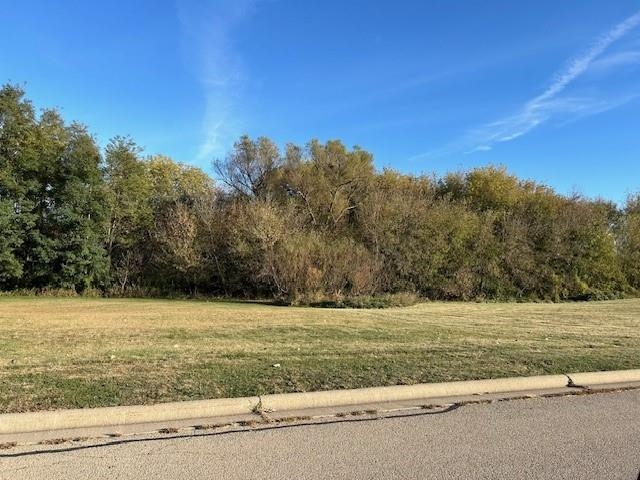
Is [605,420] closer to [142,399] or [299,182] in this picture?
[142,399]

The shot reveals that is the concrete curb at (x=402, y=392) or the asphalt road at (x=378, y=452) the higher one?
the concrete curb at (x=402, y=392)

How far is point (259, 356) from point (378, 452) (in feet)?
14.1

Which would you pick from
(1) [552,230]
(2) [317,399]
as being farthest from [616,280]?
(2) [317,399]

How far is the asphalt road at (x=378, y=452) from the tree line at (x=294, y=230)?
22.7m

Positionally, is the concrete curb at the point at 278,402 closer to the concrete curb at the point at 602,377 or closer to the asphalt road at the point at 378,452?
the concrete curb at the point at 602,377

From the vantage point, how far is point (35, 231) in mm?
35688

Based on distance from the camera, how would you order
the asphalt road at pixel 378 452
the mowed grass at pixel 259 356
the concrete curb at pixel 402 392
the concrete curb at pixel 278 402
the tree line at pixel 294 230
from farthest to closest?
the tree line at pixel 294 230
the mowed grass at pixel 259 356
the concrete curb at pixel 402 392
the concrete curb at pixel 278 402
the asphalt road at pixel 378 452

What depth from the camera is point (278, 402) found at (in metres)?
6.34

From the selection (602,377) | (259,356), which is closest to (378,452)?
(259,356)

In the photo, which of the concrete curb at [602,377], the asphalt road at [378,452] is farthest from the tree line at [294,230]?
the asphalt road at [378,452]

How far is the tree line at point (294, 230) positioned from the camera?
32.6m

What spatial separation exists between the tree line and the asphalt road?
2268 centimetres

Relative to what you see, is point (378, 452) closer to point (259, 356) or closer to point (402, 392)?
point (402, 392)

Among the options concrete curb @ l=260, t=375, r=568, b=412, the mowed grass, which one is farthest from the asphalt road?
the mowed grass
